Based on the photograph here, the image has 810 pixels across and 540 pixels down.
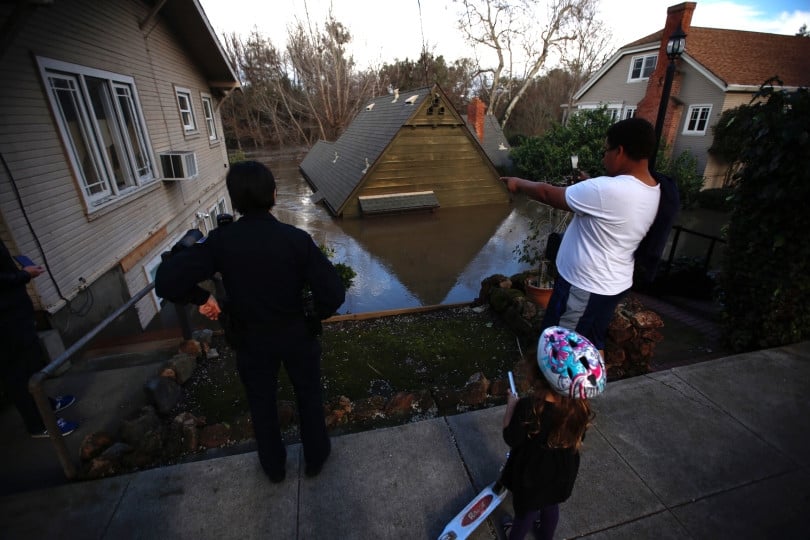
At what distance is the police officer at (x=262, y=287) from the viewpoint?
73.3 inches

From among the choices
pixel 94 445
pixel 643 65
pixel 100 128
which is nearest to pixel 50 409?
pixel 94 445

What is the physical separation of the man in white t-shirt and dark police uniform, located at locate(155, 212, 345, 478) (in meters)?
1.38

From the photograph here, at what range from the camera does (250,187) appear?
1.84m

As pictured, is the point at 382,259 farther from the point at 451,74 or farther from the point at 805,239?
the point at 451,74

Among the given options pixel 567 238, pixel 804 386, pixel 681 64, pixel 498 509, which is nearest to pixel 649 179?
pixel 567 238

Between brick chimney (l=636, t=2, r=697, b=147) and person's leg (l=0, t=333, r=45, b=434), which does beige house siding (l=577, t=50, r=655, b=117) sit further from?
person's leg (l=0, t=333, r=45, b=434)

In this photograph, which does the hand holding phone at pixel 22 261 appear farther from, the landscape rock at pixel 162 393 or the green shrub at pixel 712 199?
the green shrub at pixel 712 199

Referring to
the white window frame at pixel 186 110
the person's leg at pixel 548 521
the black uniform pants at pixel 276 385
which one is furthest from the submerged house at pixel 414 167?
the person's leg at pixel 548 521

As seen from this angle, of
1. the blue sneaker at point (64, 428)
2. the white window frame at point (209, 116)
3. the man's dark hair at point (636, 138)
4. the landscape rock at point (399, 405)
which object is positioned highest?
the white window frame at point (209, 116)

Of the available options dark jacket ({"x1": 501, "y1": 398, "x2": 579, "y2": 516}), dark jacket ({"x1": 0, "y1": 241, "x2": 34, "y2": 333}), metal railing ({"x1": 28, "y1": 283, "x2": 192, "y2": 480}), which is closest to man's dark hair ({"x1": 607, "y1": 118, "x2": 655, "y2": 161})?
dark jacket ({"x1": 501, "y1": 398, "x2": 579, "y2": 516})

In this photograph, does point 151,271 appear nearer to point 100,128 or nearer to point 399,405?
point 100,128

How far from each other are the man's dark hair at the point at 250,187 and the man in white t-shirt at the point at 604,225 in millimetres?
1447

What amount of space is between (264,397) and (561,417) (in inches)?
64.7

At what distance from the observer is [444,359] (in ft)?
14.6
